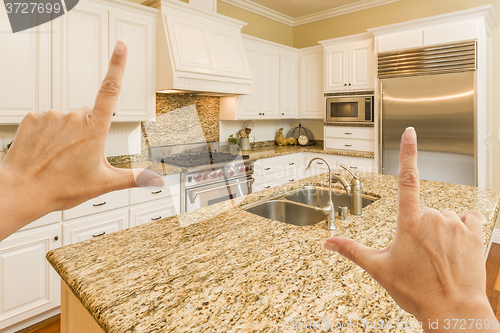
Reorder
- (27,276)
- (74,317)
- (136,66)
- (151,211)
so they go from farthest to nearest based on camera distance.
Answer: (136,66), (151,211), (27,276), (74,317)

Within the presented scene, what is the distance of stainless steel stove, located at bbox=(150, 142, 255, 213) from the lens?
2.96 meters

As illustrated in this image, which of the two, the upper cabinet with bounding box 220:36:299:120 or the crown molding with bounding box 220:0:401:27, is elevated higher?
the crown molding with bounding box 220:0:401:27

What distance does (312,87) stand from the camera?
183 inches

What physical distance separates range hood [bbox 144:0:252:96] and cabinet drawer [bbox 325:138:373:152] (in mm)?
1466

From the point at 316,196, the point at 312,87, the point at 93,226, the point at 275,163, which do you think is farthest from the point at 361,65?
the point at 93,226

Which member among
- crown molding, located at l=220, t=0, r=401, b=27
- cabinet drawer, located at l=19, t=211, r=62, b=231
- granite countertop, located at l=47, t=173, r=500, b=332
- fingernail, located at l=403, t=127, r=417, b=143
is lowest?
cabinet drawer, located at l=19, t=211, r=62, b=231

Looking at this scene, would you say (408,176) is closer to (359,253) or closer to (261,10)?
(359,253)

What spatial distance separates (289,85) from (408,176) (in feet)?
14.8

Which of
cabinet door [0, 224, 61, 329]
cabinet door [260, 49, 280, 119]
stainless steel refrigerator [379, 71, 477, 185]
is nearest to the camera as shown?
cabinet door [0, 224, 61, 329]

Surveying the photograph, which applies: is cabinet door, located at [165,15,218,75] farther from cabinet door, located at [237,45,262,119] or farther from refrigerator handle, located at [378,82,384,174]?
refrigerator handle, located at [378,82,384,174]

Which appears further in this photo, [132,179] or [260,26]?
[260,26]

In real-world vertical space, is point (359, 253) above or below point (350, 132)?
below

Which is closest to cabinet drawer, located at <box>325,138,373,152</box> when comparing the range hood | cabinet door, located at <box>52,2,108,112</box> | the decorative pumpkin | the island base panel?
the decorative pumpkin

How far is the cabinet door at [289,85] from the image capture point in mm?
4539
